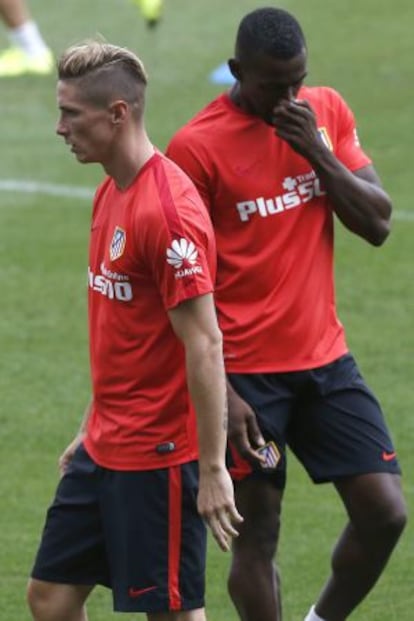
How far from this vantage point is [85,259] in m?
14.3

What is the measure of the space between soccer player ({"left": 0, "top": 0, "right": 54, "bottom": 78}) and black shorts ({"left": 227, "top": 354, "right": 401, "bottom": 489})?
35.8 feet

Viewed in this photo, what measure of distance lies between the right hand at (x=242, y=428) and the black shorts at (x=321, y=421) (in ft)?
0.40

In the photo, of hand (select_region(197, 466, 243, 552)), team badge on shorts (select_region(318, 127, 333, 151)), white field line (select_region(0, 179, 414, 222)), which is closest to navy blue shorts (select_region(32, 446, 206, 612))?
hand (select_region(197, 466, 243, 552))

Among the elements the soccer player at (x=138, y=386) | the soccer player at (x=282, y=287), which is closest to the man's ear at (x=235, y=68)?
the soccer player at (x=282, y=287)

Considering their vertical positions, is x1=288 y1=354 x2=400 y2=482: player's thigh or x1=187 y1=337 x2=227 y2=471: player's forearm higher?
x1=187 y1=337 x2=227 y2=471: player's forearm

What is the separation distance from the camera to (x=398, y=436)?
35.0 ft

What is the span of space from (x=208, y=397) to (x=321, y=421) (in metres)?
1.28

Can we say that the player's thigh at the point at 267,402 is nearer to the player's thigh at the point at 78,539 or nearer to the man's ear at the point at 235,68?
the player's thigh at the point at 78,539

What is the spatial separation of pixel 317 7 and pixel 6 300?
9.84 meters

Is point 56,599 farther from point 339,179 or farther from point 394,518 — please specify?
point 339,179

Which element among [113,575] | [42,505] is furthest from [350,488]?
Answer: [42,505]

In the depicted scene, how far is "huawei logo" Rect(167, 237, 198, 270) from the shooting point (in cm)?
616

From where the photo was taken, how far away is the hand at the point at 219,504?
6.18 metres

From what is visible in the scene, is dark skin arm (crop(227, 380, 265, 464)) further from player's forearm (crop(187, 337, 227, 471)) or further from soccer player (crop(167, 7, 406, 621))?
player's forearm (crop(187, 337, 227, 471))
